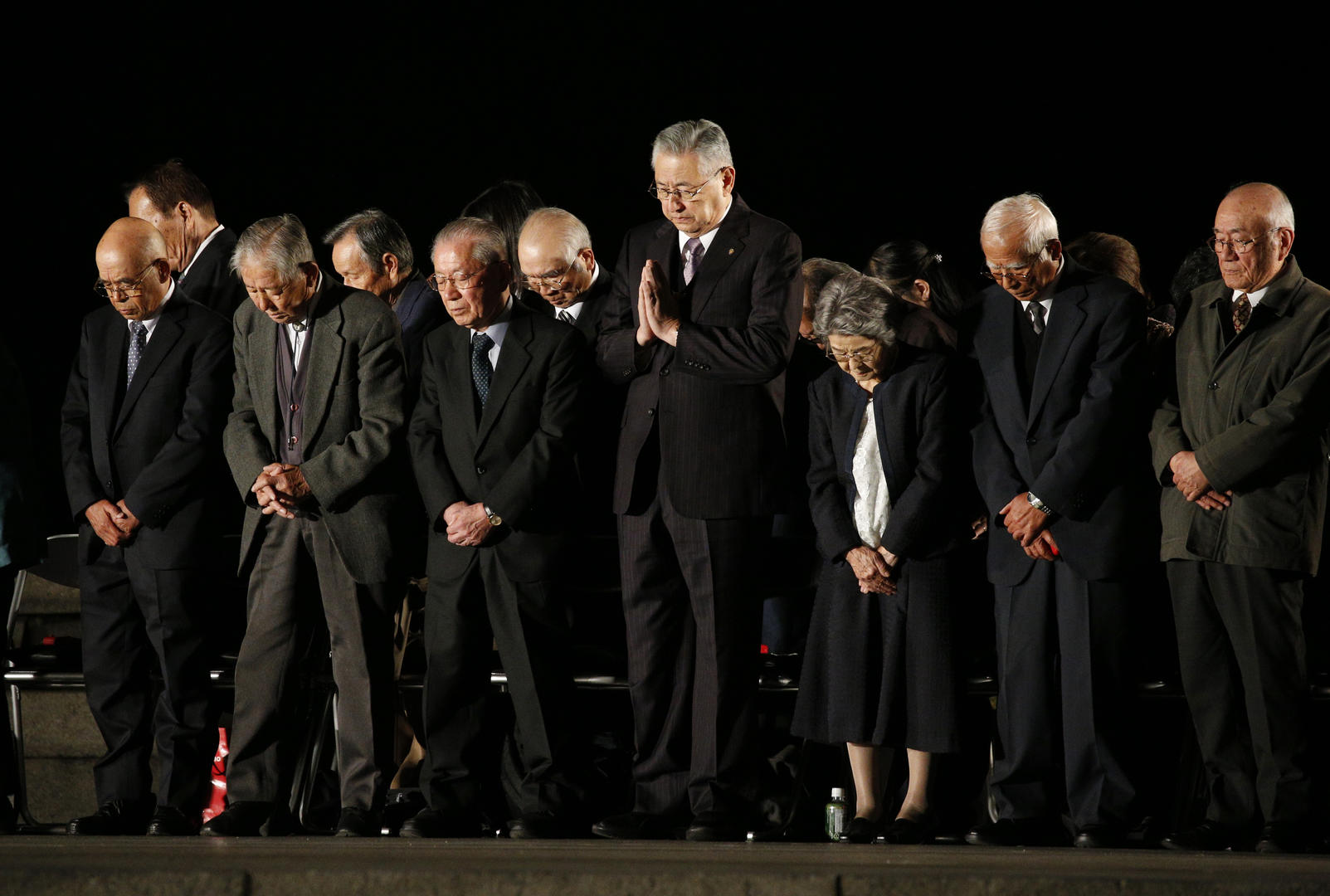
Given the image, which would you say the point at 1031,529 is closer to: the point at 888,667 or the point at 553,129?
the point at 888,667

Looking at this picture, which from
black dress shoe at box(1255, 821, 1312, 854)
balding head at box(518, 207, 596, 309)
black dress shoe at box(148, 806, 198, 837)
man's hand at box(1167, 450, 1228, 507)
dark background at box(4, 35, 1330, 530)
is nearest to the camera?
black dress shoe at box(1255, 821, 1312, 854)

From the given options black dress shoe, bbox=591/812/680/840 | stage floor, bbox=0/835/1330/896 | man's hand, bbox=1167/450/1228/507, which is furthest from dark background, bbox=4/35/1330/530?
stage floor, bbox=0/835/1330/896

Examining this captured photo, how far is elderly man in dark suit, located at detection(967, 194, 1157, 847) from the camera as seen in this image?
3441 mm

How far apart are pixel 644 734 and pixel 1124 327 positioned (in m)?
1.51

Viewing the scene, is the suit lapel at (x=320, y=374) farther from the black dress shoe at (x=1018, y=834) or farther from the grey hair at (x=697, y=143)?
the black dress shoe at (x=1018, y=834)

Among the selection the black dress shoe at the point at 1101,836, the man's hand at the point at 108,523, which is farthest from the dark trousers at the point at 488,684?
the black dress shoe at the point at 1101,836

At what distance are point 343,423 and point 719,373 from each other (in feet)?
3.34

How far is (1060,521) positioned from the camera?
3.53m

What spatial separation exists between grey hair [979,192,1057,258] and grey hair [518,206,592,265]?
4.02 feet

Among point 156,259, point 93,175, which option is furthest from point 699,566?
point 93,175

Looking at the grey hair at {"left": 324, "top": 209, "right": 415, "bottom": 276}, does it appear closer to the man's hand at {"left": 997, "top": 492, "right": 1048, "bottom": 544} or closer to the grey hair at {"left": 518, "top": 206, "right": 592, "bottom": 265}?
the grey hair at {"left": 518, "top": 206, "right": 592, "bottom": 265}

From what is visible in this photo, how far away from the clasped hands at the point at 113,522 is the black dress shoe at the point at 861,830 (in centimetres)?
200

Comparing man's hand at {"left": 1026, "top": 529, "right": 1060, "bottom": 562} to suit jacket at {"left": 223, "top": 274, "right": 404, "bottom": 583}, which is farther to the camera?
suit jacket at {"left": 223, "top": 274, "right": 404, "bottom": 583}

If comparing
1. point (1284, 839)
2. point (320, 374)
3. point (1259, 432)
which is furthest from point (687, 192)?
point (1284, 839)
